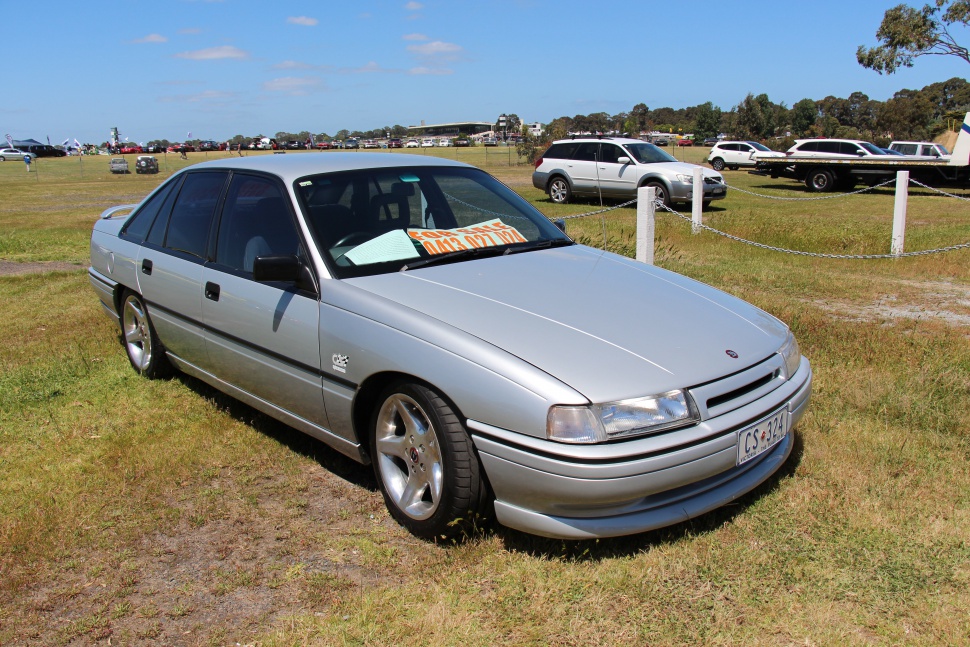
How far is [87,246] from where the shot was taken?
13023 millimetres

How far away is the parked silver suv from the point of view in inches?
673

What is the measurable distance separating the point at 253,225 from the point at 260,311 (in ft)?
1.86

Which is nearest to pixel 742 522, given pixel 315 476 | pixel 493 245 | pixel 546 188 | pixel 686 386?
pixel 686 386

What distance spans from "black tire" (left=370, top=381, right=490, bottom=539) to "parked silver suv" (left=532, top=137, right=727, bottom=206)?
1437cm

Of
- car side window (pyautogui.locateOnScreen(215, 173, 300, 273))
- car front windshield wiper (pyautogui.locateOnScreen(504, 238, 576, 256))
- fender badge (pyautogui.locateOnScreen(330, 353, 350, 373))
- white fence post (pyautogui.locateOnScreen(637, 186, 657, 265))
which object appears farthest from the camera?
white fence post (pyautogui.locateOnScreen(637, 186, 657, 265))

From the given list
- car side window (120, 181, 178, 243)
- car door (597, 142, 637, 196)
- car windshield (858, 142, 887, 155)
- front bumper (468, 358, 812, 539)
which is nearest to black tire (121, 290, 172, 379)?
car side window (120, 181, 178, 243)

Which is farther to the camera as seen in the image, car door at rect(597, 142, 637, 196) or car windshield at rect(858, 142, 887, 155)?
car windshield at rect(858, 142, 887, 155)

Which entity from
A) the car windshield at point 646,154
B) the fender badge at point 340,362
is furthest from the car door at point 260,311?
the car windshield at point 646,154

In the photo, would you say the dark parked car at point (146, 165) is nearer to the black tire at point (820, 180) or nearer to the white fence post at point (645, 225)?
the black tire at point (820, 180)

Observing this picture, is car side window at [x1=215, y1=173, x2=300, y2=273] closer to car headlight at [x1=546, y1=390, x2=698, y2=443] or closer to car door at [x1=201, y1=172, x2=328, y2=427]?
car door at [x1=201, y1=172, x2=328, y2=427]

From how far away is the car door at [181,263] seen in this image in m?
4.31

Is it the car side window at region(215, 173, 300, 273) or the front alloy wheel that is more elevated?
the car side window at region(215, 173, 300, 273)

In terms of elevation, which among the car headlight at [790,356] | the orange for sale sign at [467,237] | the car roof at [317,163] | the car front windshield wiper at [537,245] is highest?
the car roof at [317,163]

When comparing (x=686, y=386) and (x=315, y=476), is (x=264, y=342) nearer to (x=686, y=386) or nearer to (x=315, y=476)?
(x=315, y=476)
